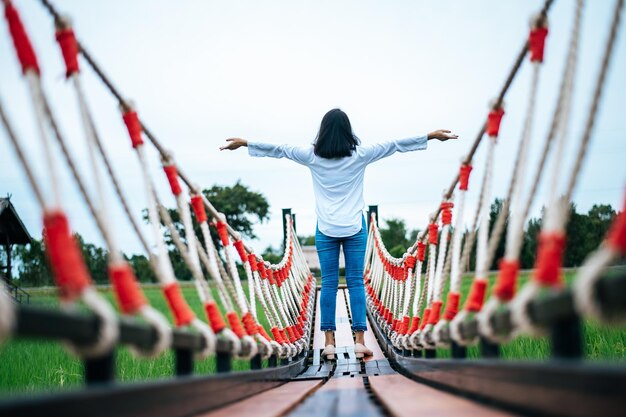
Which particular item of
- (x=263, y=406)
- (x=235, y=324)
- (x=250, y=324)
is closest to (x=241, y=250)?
(x=250, y=324)

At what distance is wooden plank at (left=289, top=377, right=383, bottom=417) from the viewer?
187 centimetres

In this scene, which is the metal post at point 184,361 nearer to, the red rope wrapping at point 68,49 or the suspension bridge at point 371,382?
the suspension bridge at point 371,382

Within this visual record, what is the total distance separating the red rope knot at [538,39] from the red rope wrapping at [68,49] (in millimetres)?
1070

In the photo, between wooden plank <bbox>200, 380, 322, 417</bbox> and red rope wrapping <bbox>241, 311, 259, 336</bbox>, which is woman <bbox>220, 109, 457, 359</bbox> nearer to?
red rope wrapping <bbox>241, 311, 259, 336</bbox>

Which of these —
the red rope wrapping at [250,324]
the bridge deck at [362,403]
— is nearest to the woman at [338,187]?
the bridge deck at [362,403]

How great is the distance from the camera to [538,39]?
1725 millimetres

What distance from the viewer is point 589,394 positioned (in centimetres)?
101

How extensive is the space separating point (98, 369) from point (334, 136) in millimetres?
2971

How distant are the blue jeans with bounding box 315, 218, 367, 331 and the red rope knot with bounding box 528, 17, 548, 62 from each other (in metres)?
2.67

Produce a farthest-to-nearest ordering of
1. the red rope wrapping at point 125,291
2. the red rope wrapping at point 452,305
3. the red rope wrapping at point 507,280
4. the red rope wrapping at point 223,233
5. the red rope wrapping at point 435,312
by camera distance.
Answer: the red rope wrapping at point 223,233
the red rope wrapping at point 435,312
the red rope wrapping at point 452,305
the red rope wrapping at point 507,280
the red rope wrapping at point 125,291

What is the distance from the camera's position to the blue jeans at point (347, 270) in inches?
171

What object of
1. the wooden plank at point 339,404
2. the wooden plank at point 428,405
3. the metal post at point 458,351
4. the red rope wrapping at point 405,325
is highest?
the red rope wrapping at point 405,325

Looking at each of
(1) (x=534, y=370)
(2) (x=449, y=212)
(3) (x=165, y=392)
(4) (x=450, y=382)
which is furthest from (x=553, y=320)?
(2) (x=449, y=212)

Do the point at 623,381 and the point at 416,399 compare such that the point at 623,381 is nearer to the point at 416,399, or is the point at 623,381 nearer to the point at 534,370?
the point at 534,370
